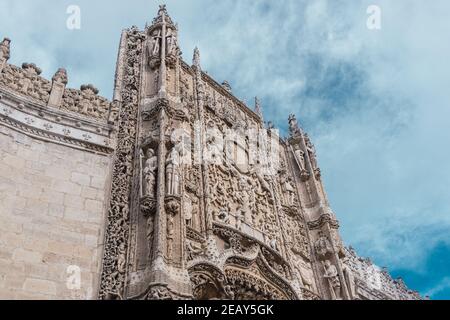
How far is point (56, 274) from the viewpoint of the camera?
8.16m

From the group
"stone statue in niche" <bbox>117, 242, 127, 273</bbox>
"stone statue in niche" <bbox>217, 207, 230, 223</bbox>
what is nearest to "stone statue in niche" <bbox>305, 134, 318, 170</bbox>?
"stone statue in niche" <bbox>217, 207, 230, 223</bbox>

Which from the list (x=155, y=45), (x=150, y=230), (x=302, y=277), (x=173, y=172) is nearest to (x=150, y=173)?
(x=173, y=172)

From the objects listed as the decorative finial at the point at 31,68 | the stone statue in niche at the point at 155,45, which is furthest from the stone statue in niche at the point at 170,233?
the stone statue in niche at the point at 155,45

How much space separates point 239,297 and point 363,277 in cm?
819

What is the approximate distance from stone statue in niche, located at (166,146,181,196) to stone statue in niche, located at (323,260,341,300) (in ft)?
16.4

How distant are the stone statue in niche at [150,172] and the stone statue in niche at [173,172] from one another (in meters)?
0.24

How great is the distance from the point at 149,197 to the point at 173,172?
71 centimetres

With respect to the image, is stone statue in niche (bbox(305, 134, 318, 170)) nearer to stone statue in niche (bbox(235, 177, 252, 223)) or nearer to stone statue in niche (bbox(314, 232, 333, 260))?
stone statue in niche (bbox(314, 232, 333, 260))

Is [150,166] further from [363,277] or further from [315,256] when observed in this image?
[363,277]

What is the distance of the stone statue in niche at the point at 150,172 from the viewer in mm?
9117

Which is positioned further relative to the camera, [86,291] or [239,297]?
[239,297]
